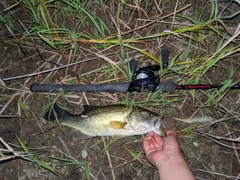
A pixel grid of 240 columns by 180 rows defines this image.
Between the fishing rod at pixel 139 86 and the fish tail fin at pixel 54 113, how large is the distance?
0.68 ft

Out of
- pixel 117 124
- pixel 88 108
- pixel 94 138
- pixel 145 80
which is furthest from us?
pixel 94 138

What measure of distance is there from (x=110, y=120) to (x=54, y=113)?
0.65 m

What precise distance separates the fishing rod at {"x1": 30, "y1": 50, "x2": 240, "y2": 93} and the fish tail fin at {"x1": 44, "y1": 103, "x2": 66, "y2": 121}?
21 centimetres

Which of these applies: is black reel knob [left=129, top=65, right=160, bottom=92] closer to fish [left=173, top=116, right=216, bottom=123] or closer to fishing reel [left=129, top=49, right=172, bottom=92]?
fishing reel [left=129, top=49, right=172, bottom=92]

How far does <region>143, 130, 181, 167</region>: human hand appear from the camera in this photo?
9.96ft

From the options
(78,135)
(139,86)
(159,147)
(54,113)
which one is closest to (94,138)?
(78,135)

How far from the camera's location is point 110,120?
9.84ft

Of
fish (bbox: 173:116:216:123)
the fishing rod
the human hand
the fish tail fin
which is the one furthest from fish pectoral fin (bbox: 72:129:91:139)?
fish (bbox: 173:116:216:123)

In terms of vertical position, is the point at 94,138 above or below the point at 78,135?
below

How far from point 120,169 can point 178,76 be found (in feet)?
4.21

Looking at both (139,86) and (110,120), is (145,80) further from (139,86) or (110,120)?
(110,120)

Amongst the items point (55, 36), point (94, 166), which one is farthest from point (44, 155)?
point (55, 36)

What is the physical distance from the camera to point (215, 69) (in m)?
3.34

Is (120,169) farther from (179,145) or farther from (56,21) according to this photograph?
(56,21)
